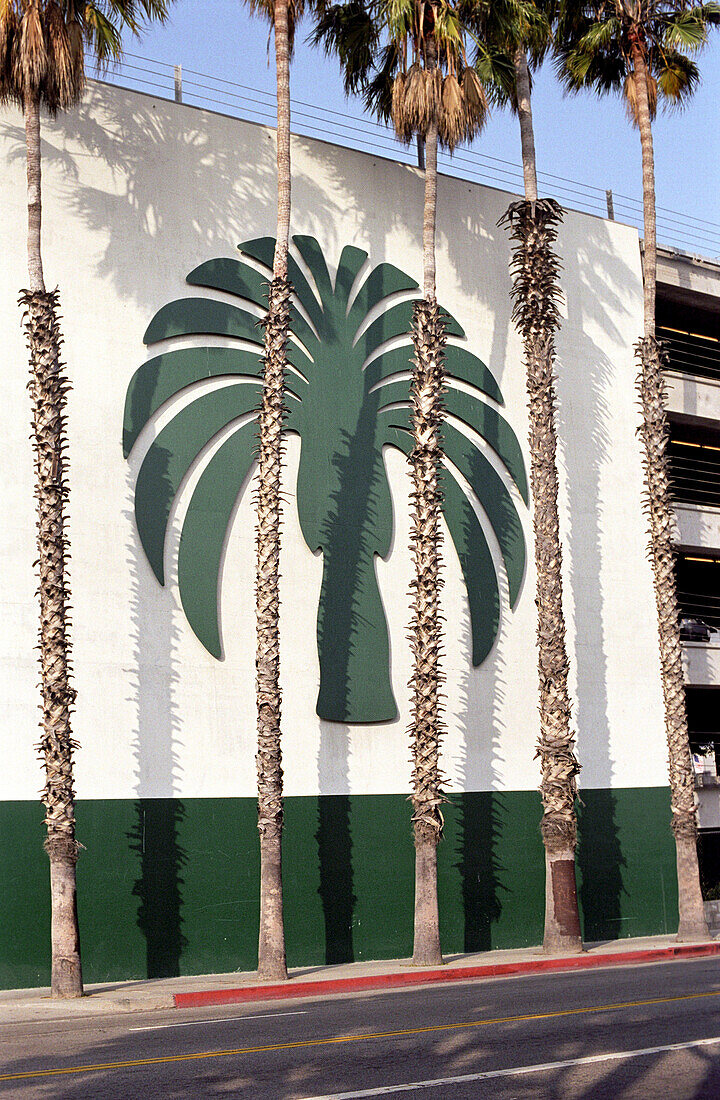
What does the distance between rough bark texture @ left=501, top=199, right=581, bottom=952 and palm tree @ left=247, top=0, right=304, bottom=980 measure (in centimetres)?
521

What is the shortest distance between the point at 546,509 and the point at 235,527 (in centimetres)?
549

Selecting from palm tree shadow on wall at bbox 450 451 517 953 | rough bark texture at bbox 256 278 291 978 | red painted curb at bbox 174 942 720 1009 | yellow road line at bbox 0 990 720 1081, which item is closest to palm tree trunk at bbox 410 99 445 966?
red painted curb at bbox 174 942 720 1009

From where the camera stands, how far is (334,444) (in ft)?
70.8

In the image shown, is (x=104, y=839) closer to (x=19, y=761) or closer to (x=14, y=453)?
(x=19, y=761)

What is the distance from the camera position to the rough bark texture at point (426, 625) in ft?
62.6

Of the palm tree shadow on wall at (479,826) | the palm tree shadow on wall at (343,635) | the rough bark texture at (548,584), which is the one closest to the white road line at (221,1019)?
the palm tree shadow on wall at (343,635)

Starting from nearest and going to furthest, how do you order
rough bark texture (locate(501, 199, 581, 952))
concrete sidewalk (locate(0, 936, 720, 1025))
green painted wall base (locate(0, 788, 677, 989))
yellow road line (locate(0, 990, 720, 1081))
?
yellow road line (locate(0, 990, 720, 1081)) → concrete sidewalk (locate(0, 936, 720, 1025)) → green painted wall base (locate(0, 788, 677, 989)) → rough bark texture (locate(501, 199, 581, 952))

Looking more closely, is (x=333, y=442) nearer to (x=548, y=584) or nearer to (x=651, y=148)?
(x=548, y=584)

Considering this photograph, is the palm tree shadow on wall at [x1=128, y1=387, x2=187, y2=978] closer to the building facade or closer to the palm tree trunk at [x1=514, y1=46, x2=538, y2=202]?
the building facade

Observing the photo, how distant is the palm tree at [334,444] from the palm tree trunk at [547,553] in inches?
54.9

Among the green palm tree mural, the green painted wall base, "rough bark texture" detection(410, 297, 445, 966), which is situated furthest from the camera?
the green palm tree mural

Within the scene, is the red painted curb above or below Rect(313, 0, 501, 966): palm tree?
below

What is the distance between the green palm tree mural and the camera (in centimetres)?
1988

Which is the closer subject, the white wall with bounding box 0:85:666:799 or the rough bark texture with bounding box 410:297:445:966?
the white wall with bounding box 0:85:666:799
